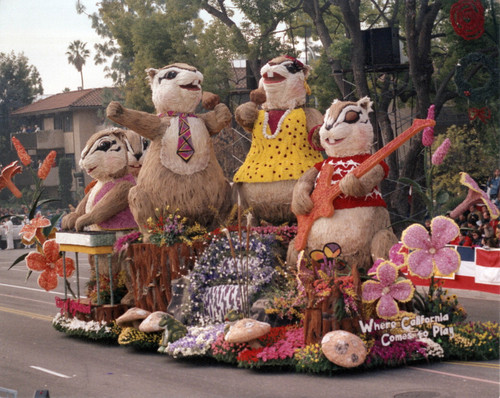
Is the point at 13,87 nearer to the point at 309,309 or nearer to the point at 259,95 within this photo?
the point at 259,95

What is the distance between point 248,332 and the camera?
865 cm

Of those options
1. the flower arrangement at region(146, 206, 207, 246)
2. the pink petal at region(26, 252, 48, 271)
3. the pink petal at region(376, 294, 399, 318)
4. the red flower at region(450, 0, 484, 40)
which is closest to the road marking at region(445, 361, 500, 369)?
the pink petal at region(376, 294, 399, 318)

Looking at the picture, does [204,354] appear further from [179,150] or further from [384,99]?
[384,99]

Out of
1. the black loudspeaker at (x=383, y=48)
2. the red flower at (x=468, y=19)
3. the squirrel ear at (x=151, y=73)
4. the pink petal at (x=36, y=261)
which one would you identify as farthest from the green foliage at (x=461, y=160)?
the pink petal at (x=36, y=261)

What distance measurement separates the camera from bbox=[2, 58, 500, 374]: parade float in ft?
28.1

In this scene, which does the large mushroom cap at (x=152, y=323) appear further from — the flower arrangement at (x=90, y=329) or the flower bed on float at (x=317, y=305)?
the flower arrangement at (x=90, y=329)

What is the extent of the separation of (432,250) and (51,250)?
233 inches

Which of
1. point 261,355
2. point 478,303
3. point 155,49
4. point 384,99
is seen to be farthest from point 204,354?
point 155,49

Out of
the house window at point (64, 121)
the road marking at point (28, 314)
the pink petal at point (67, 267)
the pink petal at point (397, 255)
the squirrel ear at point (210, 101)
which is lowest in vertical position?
the road marking at point (28, 314)

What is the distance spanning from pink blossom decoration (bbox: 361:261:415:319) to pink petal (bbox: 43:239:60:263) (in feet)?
17.7

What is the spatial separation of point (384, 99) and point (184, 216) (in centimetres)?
1211

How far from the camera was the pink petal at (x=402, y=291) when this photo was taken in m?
8.60

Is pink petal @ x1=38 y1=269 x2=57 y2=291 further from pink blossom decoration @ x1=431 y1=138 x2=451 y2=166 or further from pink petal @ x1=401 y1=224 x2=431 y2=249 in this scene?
pink blossom decoration @ x1=431 y1=138 x2=451 y2=166

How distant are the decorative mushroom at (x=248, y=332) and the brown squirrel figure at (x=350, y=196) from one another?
1315mm
